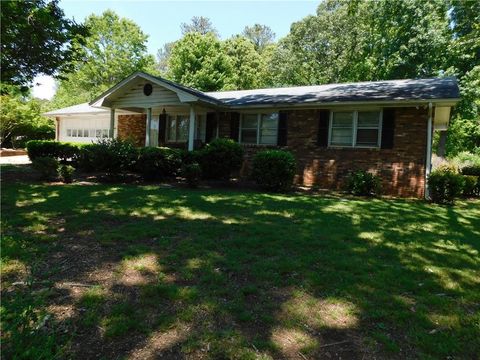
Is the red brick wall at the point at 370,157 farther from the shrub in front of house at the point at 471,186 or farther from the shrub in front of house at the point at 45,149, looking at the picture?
the shrub in front of house at the point at 45,149

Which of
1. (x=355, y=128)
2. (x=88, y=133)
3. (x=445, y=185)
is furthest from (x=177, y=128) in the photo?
(x=445, y=185)

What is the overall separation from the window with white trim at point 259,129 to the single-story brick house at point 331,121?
0.04 meters

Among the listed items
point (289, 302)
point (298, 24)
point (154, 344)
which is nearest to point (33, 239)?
point (154, 344)

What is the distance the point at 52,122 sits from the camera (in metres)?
28.5

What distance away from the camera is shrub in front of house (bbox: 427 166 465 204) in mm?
9500

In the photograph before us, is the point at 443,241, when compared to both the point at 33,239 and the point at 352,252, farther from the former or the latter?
the point at 33,239

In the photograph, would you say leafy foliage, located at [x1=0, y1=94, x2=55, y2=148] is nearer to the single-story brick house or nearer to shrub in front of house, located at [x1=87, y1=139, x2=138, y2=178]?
the single-story brick house

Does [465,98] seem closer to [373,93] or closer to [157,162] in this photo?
[373,93]

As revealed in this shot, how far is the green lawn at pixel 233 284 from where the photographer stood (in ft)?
8.91

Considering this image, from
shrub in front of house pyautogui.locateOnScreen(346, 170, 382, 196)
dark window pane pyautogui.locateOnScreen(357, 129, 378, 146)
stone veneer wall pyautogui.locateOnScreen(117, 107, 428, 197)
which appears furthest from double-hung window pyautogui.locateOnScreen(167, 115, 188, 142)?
shrub in front of house pyautogui.locateOnScreen(346, 170, 382, 196)

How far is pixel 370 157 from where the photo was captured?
11742 millimetres

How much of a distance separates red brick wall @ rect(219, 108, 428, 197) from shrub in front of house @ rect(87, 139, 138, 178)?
5.88 meters

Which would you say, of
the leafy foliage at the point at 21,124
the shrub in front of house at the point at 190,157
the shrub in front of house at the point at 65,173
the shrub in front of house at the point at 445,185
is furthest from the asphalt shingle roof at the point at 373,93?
the leafy foliage at the point at 21,124

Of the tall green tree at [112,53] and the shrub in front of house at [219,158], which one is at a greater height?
the tall green tree at [112,53]
